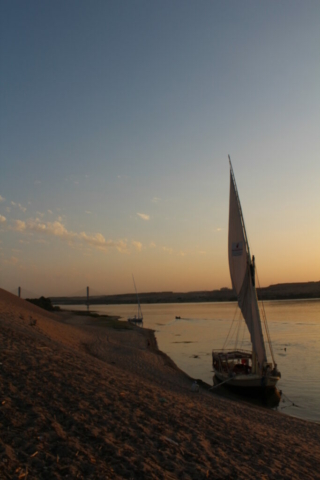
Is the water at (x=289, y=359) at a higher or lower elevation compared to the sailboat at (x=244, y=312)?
lower

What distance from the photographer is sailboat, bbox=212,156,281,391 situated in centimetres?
2016

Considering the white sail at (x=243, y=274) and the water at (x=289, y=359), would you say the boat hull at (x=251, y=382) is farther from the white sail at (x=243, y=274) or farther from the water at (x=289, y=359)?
the water at (x=289, y=359)

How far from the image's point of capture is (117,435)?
809 centimetres

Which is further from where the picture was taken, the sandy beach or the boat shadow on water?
the boat shadow on water

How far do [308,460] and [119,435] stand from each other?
4.75 meters

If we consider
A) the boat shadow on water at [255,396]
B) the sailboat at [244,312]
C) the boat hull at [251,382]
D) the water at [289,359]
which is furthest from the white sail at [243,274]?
the water at [289,359]

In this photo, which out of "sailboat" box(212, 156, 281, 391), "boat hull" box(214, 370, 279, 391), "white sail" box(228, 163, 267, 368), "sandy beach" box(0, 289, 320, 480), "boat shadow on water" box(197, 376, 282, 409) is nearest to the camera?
"sandy beach" box(0, 289, 320, 480)

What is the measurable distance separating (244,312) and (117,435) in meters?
15.4

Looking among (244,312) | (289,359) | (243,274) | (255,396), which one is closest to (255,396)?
(255,396)

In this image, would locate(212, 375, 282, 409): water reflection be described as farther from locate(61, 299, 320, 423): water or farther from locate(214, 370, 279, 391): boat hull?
locate(61, 299, 320, 423): water

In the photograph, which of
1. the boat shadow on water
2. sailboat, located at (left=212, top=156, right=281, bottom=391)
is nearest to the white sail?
sailboat, located at (left=212, top=156, right=281, bottom=391)

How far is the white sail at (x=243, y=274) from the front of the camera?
815 inches

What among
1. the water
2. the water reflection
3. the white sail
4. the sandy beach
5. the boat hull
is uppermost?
the white sail

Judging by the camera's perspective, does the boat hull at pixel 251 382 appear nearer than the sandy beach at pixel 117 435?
No
